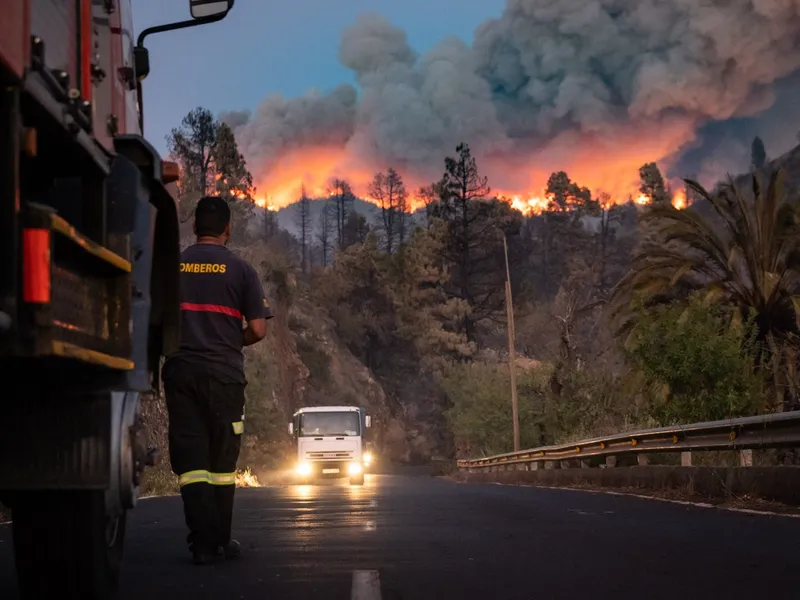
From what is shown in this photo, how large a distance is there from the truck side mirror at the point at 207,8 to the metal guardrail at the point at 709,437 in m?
6.85

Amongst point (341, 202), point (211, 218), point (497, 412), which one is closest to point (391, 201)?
point (341, 202)

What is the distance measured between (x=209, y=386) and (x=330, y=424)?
3122cm

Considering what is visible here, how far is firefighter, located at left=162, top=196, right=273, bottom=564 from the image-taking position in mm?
6266

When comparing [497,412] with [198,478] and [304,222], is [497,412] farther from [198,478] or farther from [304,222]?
[304,222]

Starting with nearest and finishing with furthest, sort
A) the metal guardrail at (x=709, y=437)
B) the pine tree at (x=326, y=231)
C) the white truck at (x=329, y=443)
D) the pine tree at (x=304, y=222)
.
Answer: the metal guardrail at (x=709, y=437)
the white truck at (x=329, y=443)
the pine tree at (x=326, y=231)
the pine tree at (x=304, y=222)

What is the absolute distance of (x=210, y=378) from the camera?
648 cm

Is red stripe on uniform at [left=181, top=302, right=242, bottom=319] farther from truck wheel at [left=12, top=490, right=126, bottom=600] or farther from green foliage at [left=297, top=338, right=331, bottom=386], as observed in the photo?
green foliage at [left=297, top=338, right=331, bottom=386]

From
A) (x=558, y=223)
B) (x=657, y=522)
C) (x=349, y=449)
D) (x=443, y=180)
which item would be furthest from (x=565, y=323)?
(x=558, y=223)

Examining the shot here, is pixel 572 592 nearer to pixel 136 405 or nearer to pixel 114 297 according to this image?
pixel 136 405

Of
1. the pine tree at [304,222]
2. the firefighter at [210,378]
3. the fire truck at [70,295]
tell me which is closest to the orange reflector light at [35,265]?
the fire truck at [70,295]

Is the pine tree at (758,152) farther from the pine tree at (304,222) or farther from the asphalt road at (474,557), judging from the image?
the asphalt road at (474,557)

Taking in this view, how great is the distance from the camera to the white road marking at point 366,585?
16.3ft

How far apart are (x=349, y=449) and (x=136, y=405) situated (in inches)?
1293

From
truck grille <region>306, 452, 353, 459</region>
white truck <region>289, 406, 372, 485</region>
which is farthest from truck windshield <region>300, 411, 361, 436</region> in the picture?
truck grille <region>306, 452, 353, 459</region>
